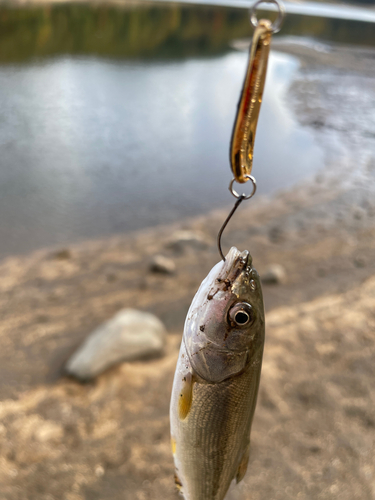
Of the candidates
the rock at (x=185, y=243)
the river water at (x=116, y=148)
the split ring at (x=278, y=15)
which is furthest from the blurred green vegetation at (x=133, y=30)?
the split ring at (x=278, y=15)

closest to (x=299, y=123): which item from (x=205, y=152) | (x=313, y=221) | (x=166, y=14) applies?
(x=205, y=152)

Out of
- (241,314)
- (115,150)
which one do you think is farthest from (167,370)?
(115,150)

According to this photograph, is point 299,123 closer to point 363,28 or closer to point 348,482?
point 348,482

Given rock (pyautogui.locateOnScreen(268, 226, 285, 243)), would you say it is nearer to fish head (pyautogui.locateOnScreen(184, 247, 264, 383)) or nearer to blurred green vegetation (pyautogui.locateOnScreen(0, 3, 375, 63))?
fish head (pyautogui.locateOnScreen(184, 247, 264, 383))

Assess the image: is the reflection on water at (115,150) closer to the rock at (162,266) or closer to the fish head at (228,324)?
the rock at (162,266)

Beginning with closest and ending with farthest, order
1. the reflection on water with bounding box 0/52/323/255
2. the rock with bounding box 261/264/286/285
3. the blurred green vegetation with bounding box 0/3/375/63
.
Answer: the rock with bounding box 261/264/286/285 → the reflection on water with bounding box 0/52/323/255 → the blurred green vegetation with bounding box 0/3/375/63

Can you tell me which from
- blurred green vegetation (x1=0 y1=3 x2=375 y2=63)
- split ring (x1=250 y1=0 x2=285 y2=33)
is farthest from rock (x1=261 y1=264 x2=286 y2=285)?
blurred green vegetation (x1=0 y1=3 x2=375 y2=63)
